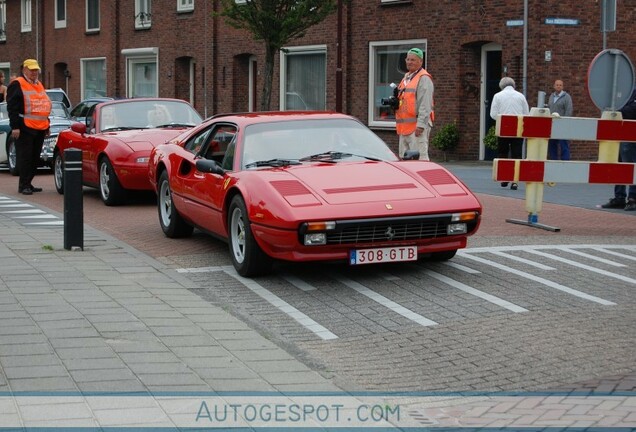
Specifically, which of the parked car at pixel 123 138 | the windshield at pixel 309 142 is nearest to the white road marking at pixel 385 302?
the windshield at pixel 309 142

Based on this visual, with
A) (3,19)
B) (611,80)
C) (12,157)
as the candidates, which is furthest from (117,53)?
(611,80)

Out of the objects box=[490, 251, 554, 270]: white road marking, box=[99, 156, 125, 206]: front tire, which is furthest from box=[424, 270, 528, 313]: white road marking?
box=[99, 156, 125, 206]: front tire

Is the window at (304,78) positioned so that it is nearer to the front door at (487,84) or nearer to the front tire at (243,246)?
the front door at (487,84)

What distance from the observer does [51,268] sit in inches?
389

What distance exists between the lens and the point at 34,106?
16.8m

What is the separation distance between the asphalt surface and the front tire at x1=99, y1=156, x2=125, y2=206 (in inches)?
150

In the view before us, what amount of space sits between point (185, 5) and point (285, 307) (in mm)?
31654

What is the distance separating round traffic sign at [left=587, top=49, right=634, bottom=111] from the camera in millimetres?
12609

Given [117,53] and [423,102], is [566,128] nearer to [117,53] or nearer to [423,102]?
[423,102]

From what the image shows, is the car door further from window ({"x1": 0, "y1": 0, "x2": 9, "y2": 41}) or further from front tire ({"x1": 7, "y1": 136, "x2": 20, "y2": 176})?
window ({"x1": 0, "y1": 0, "x2": 9, "y2": 41})

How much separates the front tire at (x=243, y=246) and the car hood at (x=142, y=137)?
5.85 m

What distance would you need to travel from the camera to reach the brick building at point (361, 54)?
25141 mm

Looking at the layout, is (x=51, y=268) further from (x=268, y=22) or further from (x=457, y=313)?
(x=268, y=22)

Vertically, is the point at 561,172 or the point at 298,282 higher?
the point at 561,172
